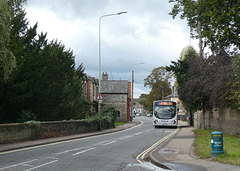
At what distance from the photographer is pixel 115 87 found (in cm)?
6512

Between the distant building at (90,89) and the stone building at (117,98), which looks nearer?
the distant building at (90,89)

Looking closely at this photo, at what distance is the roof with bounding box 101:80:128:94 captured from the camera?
210ft

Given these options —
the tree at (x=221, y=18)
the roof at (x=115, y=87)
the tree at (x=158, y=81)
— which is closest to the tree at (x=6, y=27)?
the tree at (x=221, y=18)

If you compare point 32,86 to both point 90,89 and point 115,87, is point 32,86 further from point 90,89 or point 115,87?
point 115,87

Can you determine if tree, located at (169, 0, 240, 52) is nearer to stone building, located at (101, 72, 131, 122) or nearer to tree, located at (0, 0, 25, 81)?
tree, located at (0, 0, 25, 81)

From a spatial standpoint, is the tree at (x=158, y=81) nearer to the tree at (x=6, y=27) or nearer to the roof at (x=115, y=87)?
the roof at (x=115, y=87)

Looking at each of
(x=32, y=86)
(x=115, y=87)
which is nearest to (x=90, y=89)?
(x=115, y=87)

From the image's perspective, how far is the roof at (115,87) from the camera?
63875 mm

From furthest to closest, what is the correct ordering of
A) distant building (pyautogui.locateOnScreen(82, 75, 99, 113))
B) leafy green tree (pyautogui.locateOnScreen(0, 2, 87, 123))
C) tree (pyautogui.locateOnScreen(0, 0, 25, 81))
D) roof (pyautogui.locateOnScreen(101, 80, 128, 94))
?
1. roof (pyautogui.locateOnScreen(101, 80, 128, 94))
2. distant building (pyautogui.locateOnScreen(82, 75, 99, 113))
3. leafy green tree (pyautogui.locateOnScreen(0, 2, 87, 123))
4. tree (pyautogui.locateOnScreen(0, 0, 25, 81))

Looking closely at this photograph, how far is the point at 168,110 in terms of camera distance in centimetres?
3669

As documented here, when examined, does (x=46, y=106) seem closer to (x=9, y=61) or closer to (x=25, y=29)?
(x=25, y=29)

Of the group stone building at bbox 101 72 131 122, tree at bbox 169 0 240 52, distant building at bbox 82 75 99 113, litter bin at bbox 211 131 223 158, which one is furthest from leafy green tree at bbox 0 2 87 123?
stone building at bbox 101 72 131 122

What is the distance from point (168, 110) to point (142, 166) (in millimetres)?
26984

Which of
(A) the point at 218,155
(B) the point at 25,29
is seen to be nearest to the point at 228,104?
(A) the point at 218,155
